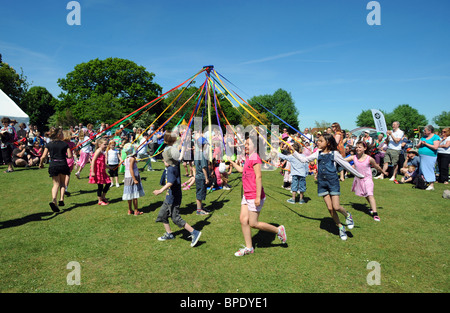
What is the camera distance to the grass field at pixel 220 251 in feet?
11.5

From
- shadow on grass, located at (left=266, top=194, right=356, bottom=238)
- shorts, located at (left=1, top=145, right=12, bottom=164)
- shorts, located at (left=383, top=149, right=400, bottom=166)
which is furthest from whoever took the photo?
shorts, located at (left=1, top=145, right=12, bottom=164)

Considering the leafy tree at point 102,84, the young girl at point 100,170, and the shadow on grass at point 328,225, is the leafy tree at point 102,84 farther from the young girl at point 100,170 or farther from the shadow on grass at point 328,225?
the shadow on grass at point 328,225

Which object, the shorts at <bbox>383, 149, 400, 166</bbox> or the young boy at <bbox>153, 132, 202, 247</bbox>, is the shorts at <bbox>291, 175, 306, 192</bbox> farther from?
the shorts at <bbox>383, 149, 400, 166</bbox>

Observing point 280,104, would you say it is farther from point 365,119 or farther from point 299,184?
point 299,184

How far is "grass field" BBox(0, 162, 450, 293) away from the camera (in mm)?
3506

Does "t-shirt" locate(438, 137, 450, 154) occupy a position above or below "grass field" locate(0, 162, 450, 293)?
above

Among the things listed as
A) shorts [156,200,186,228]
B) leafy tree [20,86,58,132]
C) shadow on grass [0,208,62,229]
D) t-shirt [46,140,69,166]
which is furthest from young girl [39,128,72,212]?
leafy tree [20,86,58,132]

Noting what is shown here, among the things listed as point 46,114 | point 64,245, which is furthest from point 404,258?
point 46,114

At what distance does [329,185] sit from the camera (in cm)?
490

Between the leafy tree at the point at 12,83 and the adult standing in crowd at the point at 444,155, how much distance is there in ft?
162

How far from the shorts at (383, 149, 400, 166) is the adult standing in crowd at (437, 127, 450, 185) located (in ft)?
5.01

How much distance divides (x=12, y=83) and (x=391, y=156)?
50434mm

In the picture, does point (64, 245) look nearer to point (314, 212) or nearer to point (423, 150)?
point (314, 212)

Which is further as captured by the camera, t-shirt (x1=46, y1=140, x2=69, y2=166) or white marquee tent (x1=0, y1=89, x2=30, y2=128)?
white marquee tent (x1=0, y1=89, x2=30, y2=128)
